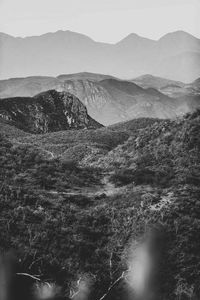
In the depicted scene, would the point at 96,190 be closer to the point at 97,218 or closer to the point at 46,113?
the point at 97,218

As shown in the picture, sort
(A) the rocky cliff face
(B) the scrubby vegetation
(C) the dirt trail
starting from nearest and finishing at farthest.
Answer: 1. (B) the scrubby vegetation
2. (C) the dirt trail
3. (A) the rocky cliff face

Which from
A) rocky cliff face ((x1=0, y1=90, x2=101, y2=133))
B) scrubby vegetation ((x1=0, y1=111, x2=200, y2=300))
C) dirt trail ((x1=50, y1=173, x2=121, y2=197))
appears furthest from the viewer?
rocky cliff face ((x1=0, y1=90, x2=101, y2=133))

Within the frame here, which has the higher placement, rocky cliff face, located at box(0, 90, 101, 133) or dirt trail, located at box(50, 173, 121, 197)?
dirt trail, located at box(50, 173, 121, 197)

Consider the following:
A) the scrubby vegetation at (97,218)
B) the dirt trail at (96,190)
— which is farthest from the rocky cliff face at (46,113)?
the dirt trail at (96,190)

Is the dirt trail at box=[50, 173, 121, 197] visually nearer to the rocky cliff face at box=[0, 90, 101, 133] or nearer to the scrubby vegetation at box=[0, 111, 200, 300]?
the scrubby vegetation at box=[0, 111, 200, 300]

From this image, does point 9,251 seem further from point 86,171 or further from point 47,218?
point 86,171

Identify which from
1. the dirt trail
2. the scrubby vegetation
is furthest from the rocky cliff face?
the dirt trail

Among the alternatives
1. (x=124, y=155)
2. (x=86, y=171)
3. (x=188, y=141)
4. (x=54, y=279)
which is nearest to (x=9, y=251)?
(x=54, y=279)

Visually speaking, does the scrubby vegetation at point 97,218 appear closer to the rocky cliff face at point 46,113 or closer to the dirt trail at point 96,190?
the dirt trail at point 96,190
